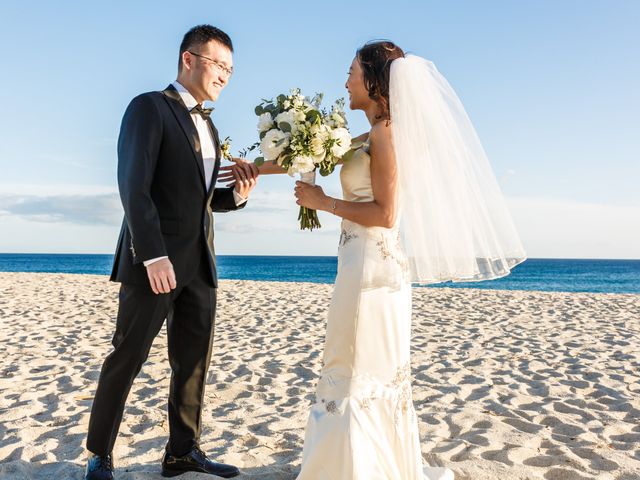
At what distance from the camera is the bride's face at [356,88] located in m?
2.78

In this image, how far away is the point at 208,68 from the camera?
298 centimetres

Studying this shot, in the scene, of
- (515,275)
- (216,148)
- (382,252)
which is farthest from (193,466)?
(515,275)

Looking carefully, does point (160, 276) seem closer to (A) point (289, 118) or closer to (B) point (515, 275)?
(A) point (289, 118)

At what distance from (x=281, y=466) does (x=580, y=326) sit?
24.8 ft

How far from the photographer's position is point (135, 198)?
2.68 m

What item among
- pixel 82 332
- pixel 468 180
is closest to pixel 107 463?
pixel 468 180

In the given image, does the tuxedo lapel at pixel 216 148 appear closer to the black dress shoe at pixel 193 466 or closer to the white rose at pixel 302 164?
the white rose at pixel 302 164

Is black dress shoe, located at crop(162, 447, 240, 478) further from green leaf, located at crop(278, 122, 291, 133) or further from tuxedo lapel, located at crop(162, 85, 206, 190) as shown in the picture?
green leaf, located at crop(278, 122, 291, 133)

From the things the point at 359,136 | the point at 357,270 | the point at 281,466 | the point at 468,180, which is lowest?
the point at 281,466

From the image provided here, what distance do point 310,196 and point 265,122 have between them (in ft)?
1.48

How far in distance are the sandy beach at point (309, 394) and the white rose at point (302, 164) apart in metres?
1.68

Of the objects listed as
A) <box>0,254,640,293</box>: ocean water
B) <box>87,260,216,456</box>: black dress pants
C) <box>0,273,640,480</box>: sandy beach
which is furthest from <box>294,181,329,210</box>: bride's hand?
<box>0,254,640,293</box>: ocean water

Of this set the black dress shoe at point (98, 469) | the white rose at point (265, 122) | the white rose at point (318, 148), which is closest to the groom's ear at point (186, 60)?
the white rose at point (265, 122)

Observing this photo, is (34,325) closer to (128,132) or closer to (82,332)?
(82,332)
